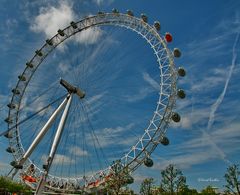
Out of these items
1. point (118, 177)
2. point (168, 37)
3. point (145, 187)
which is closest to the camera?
point (118, 177)

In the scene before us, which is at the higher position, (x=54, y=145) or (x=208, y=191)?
(x=208, y=191)

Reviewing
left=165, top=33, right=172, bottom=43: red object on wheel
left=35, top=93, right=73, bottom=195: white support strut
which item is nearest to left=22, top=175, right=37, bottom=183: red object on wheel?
left=35, top=93, right=73, bottom=195: white support strut

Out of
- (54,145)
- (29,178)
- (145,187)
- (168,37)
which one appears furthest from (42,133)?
(145,187)

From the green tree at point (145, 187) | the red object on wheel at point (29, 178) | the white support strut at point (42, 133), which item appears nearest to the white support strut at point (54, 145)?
the white support strut at point (42, 133)

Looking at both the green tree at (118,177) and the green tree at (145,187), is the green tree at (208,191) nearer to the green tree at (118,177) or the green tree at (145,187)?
the green tree at (145,187)

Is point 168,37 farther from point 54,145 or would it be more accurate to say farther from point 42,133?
point 42,133

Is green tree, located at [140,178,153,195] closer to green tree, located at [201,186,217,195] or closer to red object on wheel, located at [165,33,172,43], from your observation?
green tree, located at [201,186,217,195]

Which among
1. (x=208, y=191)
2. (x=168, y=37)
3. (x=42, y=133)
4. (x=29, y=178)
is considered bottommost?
(x=29, y=178)

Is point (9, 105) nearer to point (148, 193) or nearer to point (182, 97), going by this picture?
point (182, 97)

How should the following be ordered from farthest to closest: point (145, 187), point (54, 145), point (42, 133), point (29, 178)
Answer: point (145, 187) → point (29, 178) → point (42, 133) → point (54, 145)

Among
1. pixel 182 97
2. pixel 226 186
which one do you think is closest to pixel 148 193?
pixel 226 186

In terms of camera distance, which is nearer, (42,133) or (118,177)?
(42,133)

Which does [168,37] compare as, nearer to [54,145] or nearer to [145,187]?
[54,145]

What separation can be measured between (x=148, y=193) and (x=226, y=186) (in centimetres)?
2801
